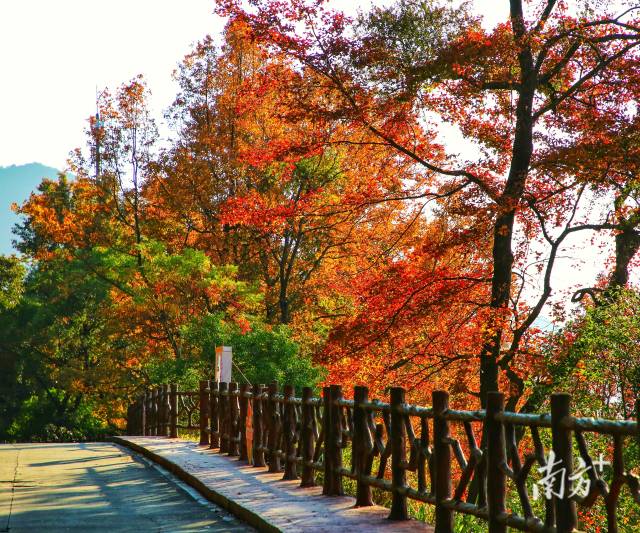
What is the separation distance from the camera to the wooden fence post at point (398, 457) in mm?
9130

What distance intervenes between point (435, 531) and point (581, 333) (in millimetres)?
6324

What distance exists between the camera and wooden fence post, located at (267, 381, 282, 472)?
13773 millimetres

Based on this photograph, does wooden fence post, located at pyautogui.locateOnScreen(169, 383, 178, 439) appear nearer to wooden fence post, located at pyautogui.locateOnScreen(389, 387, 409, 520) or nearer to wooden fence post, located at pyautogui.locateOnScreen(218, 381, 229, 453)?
wooden fence post, located at pyautogui.locateOnScreen(218, 381, 229, 453)

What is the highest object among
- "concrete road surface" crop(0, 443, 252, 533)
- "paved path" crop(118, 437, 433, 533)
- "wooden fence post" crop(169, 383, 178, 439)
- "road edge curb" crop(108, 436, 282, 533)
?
"wooden fence post" crop(169, 383, 178, 439)

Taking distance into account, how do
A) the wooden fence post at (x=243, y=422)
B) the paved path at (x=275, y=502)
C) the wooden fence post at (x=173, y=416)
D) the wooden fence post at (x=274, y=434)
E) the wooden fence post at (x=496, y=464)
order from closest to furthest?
the wooden fence post at (x=496, y=464), the paved path at (x=275, y=502), the wooden fence post at (x=274, y=434), the wooden fence post at (x=243, y=422), the wooden fence post at (x=173, y=416)

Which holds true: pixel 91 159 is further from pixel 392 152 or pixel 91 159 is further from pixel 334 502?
pixel 334 502

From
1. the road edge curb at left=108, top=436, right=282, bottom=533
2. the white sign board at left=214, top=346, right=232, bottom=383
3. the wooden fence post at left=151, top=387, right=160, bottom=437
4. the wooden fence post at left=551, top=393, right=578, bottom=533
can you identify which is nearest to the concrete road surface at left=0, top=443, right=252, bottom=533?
the road edge curb at left=108, top=436, right=282, bottom=533

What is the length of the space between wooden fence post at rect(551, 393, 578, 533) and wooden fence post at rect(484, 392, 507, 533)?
87 centimetres

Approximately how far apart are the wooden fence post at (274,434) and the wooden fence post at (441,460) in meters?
5.67

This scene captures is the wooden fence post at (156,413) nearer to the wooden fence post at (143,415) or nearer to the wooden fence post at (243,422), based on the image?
the wooden fence post at (143,415)

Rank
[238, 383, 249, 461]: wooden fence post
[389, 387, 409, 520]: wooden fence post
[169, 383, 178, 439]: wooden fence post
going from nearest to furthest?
1. [389, 387, 409, 520]: wooden fence post
2. [238, 383, 249, 461]: wooden fence post
3. [169, 383, 178, 439]: wooden fence post

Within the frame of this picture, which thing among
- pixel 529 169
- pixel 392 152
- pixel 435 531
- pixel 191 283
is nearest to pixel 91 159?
pixel 191 283

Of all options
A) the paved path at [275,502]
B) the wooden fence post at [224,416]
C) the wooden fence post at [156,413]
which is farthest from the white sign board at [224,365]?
the wooden fence post at [156,413]

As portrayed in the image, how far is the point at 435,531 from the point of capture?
808 cm
